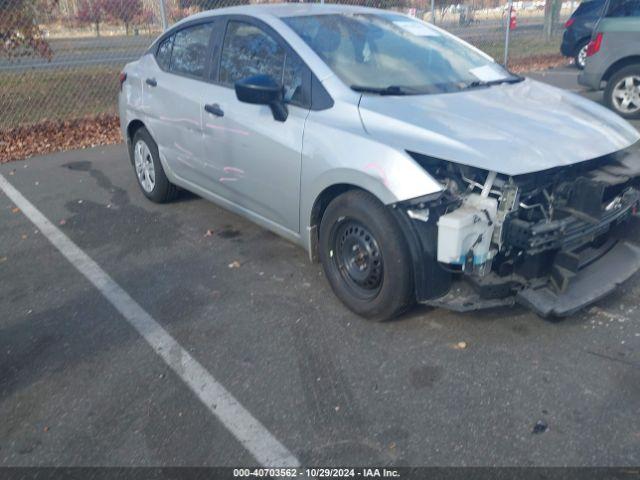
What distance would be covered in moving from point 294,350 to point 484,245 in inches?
47.7

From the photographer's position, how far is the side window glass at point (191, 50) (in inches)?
185

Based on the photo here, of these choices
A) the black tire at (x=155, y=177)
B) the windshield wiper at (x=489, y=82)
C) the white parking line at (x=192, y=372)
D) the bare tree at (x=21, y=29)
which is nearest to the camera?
the white parking line at (x=192, y=372)

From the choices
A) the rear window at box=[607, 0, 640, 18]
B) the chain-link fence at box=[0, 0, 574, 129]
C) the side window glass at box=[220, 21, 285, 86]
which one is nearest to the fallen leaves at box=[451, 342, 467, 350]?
the side window glass at box=[220, 21, 285, 86]

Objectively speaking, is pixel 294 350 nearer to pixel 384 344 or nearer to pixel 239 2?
pixel 384 344

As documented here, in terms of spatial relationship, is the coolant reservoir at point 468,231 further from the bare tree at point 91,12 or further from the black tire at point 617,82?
the bare tree at point 91,12

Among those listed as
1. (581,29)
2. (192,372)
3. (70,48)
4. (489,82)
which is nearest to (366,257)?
(192,372)

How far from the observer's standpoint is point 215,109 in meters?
4.33

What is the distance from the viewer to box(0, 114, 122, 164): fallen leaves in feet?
26.9

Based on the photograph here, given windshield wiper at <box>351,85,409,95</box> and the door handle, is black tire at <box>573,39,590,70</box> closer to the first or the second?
windshield wiper at <box>351,85,409,95</box>

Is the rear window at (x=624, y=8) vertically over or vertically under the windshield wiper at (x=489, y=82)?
over

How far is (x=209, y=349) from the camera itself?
337 cm

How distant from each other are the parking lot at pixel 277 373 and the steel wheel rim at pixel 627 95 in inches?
227

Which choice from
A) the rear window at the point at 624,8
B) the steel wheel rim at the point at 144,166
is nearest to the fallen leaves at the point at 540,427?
the steel wheel rim at the point at 144,166

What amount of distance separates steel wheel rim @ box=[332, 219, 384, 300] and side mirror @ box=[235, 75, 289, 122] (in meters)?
0.87
